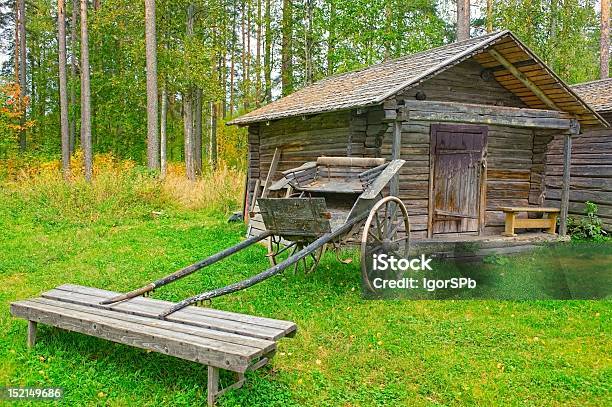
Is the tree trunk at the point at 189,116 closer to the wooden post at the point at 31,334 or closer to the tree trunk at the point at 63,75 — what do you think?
the tree trunk at the point at 63,75

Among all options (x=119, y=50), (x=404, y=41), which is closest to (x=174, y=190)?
(x=404, y=41)

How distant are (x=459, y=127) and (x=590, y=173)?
4695 mm

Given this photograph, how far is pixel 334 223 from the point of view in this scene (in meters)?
6.85

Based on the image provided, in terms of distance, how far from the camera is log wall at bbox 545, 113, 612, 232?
12.2m

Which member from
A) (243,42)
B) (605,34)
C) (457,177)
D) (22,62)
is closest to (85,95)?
(22,62)

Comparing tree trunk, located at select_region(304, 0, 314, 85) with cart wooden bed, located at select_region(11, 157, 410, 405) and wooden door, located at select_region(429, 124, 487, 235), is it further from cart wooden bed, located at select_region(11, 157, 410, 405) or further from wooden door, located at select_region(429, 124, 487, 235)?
cart wooden bed, located at select_region(11, 157, 410, 405)

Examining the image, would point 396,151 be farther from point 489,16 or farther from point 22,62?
point 22,62

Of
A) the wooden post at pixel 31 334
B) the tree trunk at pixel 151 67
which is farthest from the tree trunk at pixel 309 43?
the wooden post at pixel 31 334

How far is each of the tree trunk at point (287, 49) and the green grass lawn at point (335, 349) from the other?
16.2m

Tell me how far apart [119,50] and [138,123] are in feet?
13.3

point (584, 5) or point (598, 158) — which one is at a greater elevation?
point (584, 5)

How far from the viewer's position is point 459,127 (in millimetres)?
10188

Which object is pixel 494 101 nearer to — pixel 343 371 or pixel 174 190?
pixel 343 371

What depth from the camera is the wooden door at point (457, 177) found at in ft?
33.0
